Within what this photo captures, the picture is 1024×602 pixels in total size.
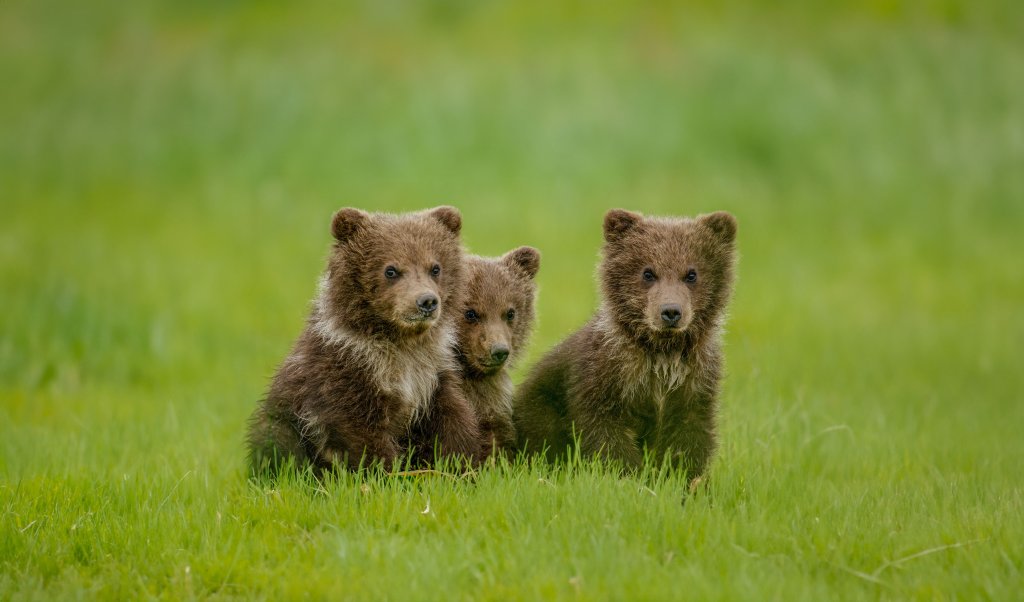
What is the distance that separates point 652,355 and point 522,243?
835 cm

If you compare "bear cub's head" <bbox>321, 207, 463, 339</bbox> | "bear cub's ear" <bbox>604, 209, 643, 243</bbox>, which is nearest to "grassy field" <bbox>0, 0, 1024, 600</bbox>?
"bear cub's head" <bbox>321, 207, 463, 339</bbox>

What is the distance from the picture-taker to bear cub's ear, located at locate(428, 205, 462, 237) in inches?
294

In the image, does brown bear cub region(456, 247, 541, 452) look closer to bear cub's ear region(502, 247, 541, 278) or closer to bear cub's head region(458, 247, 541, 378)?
bear cub's head region(458, 247, 541, 378)

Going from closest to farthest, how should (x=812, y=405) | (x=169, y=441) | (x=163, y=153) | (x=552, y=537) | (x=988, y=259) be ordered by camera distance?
(x=552, y=537)
(x=169, y=441)
(x=812, y=405)
(x=988, y=259)
(x=163, y=153)

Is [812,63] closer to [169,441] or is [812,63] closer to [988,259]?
[988,259]

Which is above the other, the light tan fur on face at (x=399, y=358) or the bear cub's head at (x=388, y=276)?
the bear cub's head at (x=388, y=276)

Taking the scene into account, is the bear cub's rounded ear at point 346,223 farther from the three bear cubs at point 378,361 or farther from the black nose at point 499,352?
the black nose at point 499,352

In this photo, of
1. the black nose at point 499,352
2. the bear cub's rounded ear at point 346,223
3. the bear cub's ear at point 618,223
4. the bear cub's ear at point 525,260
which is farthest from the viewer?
the bear cub's ear at point 525,260

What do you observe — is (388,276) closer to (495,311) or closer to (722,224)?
(495,311)

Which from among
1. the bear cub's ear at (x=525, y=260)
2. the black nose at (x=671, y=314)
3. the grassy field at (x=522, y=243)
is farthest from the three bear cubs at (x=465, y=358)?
the bear cub's ear at (x=525, y=260)

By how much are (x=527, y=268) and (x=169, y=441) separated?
3.36 meters

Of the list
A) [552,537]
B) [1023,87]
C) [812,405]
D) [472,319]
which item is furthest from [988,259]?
[552,537]

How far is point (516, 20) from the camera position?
20.7 metres

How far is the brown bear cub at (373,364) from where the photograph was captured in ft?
22.6
